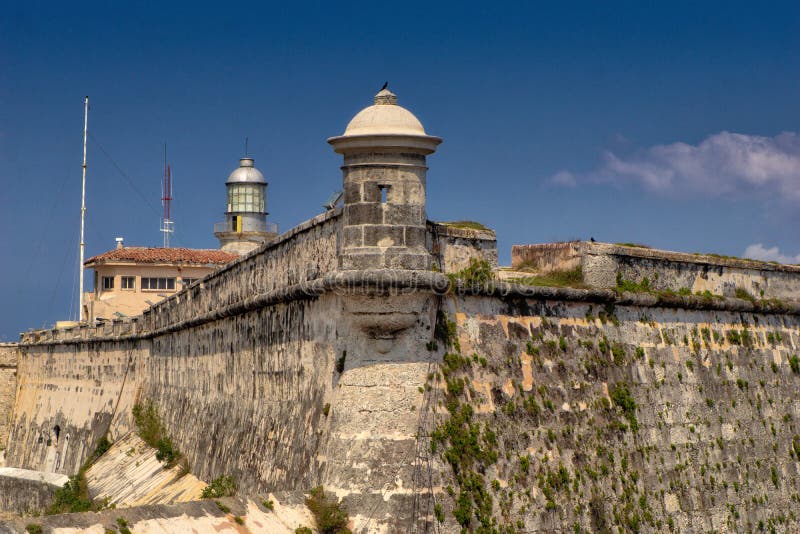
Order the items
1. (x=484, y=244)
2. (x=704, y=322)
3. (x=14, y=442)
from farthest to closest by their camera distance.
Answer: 1. (x=14, y=442)
2. (x=704, y=322)
3. (x=484, y=244)

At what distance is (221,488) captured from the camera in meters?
17.3

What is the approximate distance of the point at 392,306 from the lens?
14148 millimetres

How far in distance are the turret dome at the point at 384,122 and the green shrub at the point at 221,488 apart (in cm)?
568

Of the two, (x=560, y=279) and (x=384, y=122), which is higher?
(x=384, y=122)

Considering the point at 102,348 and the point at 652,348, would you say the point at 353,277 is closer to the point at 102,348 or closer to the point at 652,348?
the point at 652,348

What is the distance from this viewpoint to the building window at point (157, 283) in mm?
48375

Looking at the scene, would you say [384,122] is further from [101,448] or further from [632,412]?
[101,448]

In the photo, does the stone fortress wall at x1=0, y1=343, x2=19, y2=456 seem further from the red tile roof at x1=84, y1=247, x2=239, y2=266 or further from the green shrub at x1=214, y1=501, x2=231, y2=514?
the green shrub at x1=214, y1=501, x2=231, y2=514

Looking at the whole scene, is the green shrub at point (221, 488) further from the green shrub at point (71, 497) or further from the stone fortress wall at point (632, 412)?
the green shrub at point (71, 497)

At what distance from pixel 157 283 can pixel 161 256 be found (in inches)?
42.9

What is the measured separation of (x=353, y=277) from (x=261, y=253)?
4.93m

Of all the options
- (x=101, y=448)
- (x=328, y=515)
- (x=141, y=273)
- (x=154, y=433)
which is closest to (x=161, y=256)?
(x=141, y=273)

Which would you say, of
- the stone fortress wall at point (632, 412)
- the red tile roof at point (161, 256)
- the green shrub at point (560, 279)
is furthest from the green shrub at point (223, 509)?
the red tile roof at point (161, 256)

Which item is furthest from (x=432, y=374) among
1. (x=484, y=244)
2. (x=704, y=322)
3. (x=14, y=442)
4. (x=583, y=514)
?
(x=14, y=442)
